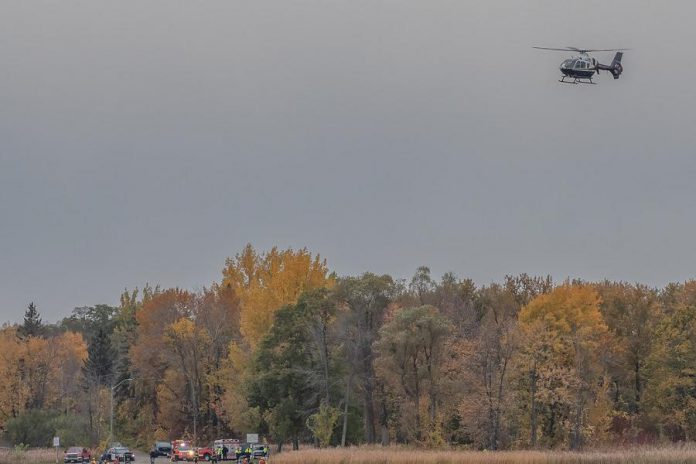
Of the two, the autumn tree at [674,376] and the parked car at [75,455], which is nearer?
the autumn tree at [674,376]

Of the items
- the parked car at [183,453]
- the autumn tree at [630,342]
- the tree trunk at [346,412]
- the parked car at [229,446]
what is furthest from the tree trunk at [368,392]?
the autumn tree at [630,342]

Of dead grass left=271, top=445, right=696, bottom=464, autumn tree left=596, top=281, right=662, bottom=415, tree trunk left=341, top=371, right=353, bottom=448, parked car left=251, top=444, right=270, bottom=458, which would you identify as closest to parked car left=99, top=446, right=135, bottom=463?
parked car left=251, top=444, right=270, bottom=458

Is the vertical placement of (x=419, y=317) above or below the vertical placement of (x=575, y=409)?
above

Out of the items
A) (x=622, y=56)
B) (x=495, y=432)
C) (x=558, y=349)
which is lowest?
(x=495, y=432)

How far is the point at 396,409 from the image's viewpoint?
93.2 metres

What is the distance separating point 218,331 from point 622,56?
56.2 meters

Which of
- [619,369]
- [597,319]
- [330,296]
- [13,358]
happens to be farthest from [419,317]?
[13,358]

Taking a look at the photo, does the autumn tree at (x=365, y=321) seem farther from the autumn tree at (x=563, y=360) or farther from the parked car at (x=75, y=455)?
the parked car at (x=75, y=455)

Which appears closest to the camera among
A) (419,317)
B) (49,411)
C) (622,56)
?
(622,56)

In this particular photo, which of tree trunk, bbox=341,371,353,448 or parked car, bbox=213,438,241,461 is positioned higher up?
tree trunk, bbox=341,371,353,448

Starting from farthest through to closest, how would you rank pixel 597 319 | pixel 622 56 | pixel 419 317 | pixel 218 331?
pixel 218 331 < pixel 597 319 < pixel 419 317 < pixel 622 56

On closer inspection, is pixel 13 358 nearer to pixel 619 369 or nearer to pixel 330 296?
pixel 330 296

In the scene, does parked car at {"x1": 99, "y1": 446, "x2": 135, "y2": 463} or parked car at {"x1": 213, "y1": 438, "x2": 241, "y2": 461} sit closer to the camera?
parked car at {"x1": 99, "y1": 446, "x2": 135, "y2": 463}

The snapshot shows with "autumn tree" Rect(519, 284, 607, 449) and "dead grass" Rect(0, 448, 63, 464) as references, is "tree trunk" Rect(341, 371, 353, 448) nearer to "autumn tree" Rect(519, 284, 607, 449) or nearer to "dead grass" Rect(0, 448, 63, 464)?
"autumn tree" Rect(519, 284, 607, 449)
